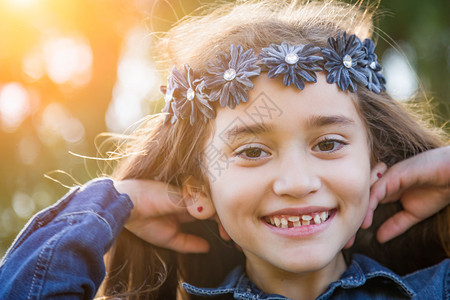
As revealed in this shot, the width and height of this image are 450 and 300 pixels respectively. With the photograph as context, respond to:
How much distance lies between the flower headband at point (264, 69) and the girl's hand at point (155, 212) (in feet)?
1.35

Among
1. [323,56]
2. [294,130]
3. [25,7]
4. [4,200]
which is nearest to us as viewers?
[294,130]

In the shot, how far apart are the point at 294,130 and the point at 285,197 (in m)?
0.29

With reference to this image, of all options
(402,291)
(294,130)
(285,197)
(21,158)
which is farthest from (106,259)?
(21,158)

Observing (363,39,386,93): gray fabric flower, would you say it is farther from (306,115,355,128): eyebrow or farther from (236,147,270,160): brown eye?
(236,147,270,160): brown eye

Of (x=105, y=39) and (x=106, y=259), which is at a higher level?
(x=105, y=39)

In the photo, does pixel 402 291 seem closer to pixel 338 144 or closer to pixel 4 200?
pixel 338 144

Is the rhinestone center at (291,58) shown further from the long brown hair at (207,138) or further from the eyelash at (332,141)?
the eyelash at (332,141)

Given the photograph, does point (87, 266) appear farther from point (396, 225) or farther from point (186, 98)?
point (396, 225)

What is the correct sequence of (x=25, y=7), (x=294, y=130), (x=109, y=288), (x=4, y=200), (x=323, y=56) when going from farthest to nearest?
1. (x=4, y=200)
2. (x=25, y=7)
3. (x=109, y=288)
4. (x=323, y=56)
5. (x=294, y=130)

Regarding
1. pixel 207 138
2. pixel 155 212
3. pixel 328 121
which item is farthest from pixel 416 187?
pixel 155 212

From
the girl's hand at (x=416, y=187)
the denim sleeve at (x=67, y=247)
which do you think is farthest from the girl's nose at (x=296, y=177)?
the denim sleeve at (x=67, y=247)

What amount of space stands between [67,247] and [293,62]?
127 centimetres

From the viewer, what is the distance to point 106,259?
2637mm

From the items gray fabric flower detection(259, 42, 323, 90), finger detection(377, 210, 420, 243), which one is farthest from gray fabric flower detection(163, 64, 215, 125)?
finger detection(377, 210, 420, 243)
